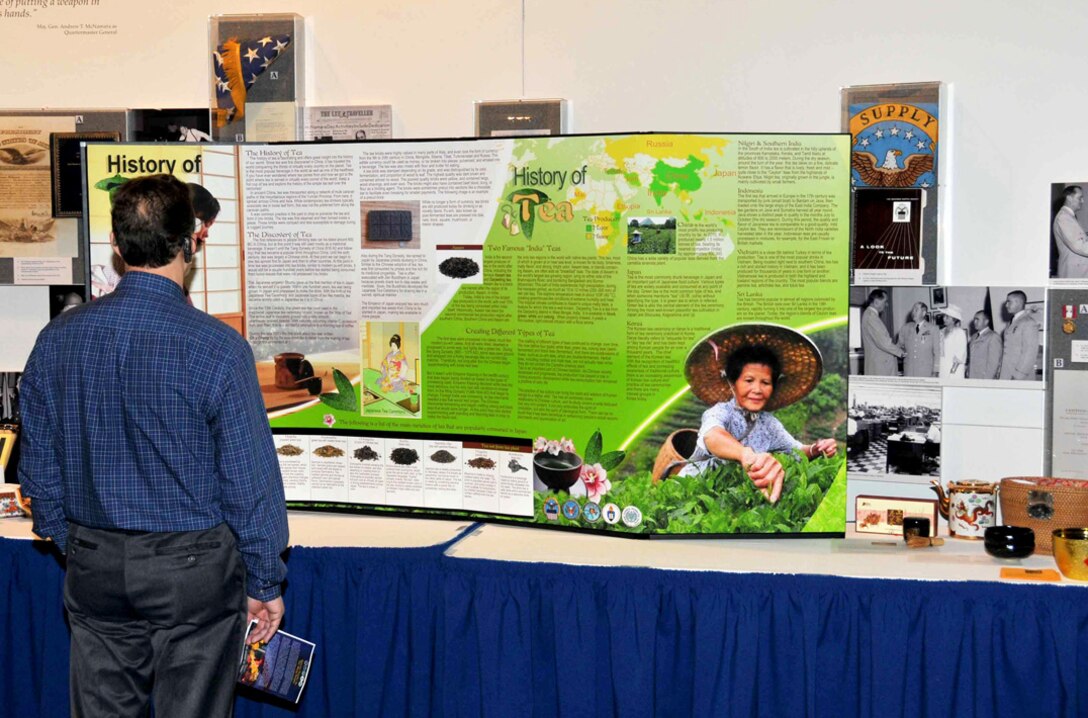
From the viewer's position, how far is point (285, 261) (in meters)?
3.05

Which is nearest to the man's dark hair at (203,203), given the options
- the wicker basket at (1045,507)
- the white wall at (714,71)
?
the white wall at (714,71)

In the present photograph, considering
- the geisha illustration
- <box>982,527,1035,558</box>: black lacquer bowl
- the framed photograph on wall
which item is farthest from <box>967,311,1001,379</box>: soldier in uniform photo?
the geisha illustration

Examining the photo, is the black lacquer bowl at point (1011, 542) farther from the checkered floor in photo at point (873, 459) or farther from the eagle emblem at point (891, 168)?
the eagle emblem at point (891, 168)

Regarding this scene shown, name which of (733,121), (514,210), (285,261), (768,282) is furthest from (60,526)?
(733,121)

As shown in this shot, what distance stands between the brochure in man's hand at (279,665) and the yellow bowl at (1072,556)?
5.62ft

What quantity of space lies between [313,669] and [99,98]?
2.00 meters

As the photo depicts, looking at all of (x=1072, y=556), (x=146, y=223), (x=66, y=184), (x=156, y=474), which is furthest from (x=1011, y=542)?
(x=66, y=184)

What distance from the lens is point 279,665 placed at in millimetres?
2566

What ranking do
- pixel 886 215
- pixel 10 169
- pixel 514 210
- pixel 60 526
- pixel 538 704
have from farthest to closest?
pixel 10 169, pixel 886 215, pixel 514 210, pixel 538 704, pixel 60 526

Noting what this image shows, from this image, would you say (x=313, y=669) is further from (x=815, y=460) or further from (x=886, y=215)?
(x=886, y=215)

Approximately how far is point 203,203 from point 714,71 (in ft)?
4.75

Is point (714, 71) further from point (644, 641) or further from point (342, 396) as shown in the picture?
point (644, 641)

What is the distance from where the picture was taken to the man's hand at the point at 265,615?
2.28 metres

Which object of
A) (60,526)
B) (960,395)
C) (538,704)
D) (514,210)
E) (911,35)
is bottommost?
(538,704)
